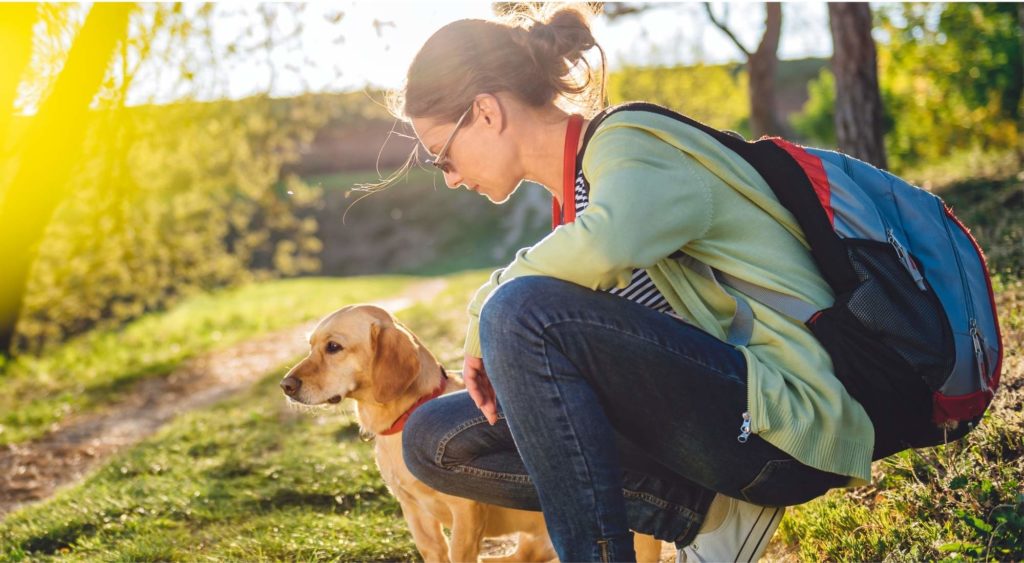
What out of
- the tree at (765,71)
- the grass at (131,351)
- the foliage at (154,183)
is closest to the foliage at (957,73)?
the tree at (765,71)

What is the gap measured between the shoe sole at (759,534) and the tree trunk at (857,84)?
22.6 feet

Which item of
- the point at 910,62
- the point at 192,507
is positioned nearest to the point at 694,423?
the point at 192,507

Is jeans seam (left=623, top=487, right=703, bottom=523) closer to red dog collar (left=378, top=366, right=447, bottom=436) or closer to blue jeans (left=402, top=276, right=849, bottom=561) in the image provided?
blue jeans (left=402, top=276, right=849, bottom=561)

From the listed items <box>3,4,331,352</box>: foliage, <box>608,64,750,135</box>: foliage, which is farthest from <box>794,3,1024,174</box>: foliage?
<box>3,4,331,352</box>: foliage

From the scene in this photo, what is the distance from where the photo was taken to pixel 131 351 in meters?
13.1

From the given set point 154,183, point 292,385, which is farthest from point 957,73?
point 292,385

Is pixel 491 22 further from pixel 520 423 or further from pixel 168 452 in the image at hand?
pixel 168 452

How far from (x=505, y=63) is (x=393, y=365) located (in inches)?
57.9

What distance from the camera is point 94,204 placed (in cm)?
1200

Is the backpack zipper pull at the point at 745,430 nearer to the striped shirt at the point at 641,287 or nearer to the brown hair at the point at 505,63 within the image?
the striped shirt at the point at 641,287

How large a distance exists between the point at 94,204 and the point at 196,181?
7.19 feet

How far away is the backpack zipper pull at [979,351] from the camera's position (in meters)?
2.41

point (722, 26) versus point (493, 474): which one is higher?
point (722, 26)

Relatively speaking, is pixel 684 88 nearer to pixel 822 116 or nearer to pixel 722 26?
pixel 822 116
